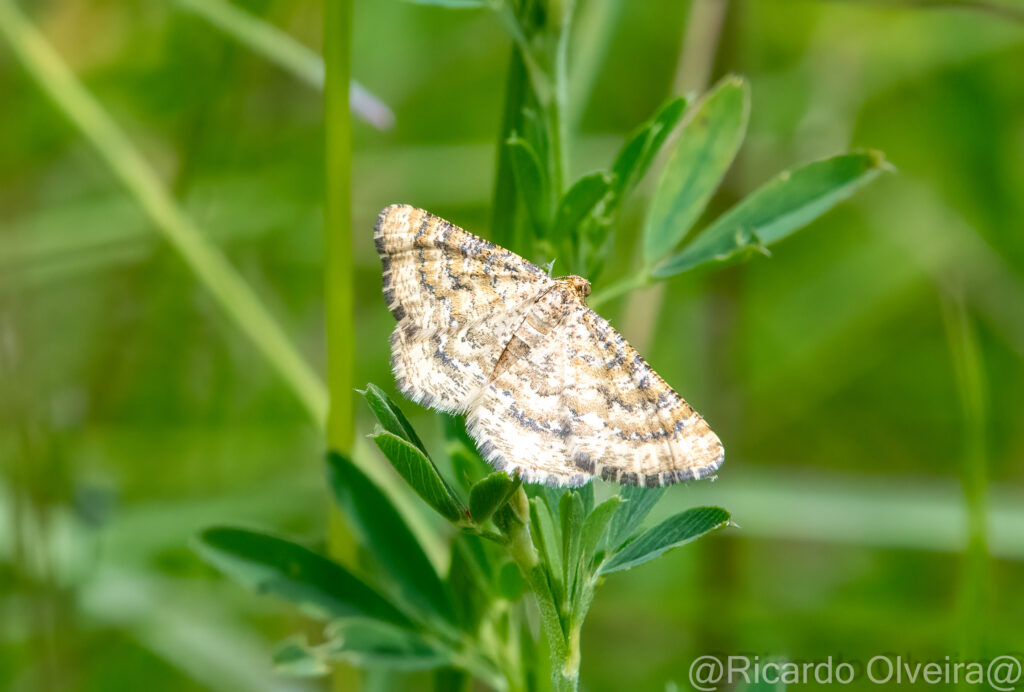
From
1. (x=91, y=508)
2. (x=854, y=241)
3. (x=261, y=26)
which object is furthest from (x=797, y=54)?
(x=91, y=508)

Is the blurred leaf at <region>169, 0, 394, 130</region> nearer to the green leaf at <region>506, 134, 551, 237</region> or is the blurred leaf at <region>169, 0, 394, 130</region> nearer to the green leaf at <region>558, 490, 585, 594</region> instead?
the green leaf at <region>506, 134, 551, 237</region>

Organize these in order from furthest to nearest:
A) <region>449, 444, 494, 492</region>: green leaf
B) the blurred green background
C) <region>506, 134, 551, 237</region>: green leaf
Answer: the blurred green background, <region>449, 444, 494, 492</region>: green leaf, <region>506, 134, 551, 237</region>: green leaf

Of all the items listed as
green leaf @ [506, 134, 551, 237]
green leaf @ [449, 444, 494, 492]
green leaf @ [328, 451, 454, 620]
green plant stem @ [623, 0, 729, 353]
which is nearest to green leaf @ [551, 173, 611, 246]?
green leaf @ [506, 134, 551, 237]

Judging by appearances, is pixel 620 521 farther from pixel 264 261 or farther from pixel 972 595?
pixel 264 261

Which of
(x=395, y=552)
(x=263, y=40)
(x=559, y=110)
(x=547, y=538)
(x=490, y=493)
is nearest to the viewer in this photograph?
(x=490, y=493)

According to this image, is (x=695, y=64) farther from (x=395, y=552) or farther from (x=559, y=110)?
(x=395, y=552)

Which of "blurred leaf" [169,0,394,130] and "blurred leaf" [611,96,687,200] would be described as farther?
"blurred leaf" [169,0,394,130]

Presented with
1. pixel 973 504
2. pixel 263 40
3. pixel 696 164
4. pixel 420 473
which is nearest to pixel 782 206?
pixel 696 164
